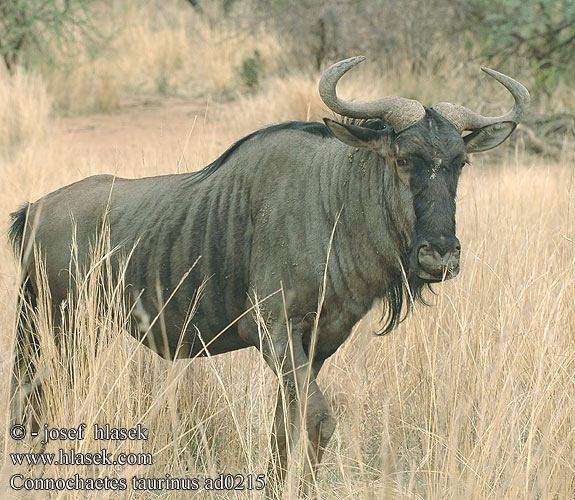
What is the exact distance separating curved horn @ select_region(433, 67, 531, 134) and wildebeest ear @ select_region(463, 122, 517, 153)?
0.07ft

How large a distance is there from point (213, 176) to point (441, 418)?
4.63ft

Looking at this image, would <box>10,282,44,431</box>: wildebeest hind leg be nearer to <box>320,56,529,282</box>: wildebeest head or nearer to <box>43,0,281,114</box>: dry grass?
<box>320,56,529,282</box>: wildebeest head

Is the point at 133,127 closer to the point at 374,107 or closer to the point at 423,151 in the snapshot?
the point at 374,107

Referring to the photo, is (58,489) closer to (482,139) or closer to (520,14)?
(482,139)

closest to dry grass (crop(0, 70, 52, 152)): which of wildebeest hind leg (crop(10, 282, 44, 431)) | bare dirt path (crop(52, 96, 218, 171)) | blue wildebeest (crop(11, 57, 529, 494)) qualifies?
bare dirt path (crop(52, 96, 218, 171))

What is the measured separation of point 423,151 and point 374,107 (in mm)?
265

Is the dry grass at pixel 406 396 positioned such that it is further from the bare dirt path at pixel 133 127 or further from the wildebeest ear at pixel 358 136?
the bare dirt path at pixel 133 127

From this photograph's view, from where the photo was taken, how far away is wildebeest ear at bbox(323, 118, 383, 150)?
10.3ft

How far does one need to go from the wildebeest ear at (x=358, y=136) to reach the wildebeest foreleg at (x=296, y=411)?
750mm

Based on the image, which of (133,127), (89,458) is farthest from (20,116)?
(89,458)

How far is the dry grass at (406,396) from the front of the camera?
8.80 feet

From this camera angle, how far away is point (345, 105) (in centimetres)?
314

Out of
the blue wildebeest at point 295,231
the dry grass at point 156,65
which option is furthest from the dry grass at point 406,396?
the dry grass at point 156,65

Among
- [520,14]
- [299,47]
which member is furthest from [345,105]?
[299,47]
